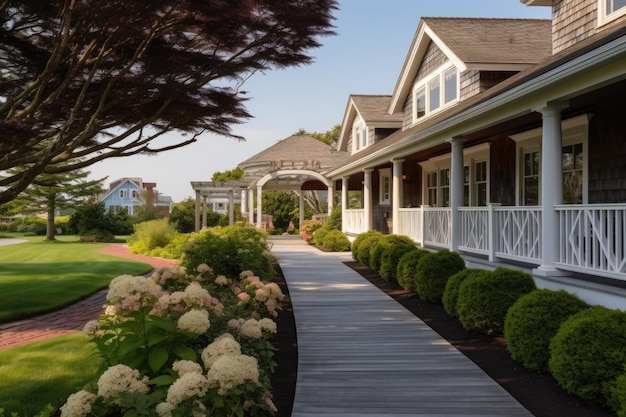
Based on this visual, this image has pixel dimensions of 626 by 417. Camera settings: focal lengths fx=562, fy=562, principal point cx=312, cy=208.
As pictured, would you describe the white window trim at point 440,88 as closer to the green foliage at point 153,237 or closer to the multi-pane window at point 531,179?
the multi-pane window at point 531,179

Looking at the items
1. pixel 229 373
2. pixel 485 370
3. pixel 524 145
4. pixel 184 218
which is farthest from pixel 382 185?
pixel 229 373

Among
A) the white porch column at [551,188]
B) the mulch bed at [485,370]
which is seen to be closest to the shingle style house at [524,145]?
the white porch column at [551,188]

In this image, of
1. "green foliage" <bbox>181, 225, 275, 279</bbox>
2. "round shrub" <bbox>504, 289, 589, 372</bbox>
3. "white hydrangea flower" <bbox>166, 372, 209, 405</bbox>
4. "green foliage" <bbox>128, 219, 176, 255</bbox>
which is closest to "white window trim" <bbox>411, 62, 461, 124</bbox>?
"green foliage" <bbox>181, 225, 275, 279</bbox>

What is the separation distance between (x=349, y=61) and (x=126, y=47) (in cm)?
614

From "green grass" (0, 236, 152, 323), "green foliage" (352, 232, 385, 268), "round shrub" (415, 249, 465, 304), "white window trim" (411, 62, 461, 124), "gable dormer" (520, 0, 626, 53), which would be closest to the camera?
"gable dormer" (520, 0, 626, 53)

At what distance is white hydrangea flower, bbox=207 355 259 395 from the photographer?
341 centimetres

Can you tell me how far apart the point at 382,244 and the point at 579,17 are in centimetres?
661

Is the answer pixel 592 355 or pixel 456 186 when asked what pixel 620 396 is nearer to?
pixel 592 355

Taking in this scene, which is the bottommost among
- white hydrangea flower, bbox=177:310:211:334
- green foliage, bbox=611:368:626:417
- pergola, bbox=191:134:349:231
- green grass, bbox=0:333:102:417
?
green grass, bbox=0:333:102:417

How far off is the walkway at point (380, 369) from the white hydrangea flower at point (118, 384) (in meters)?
1.82

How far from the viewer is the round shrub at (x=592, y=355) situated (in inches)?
192

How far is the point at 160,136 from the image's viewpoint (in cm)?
1281

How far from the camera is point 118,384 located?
3441mm

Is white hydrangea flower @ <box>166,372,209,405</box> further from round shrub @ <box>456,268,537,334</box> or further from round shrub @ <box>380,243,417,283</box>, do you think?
round shrub @ <box>380,243,417,283</box>
